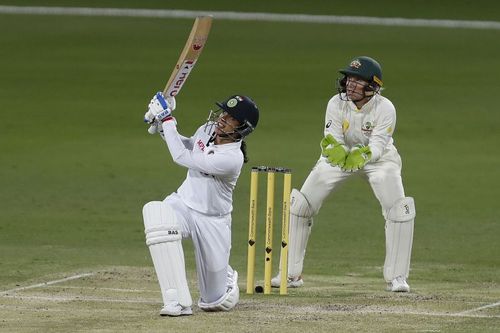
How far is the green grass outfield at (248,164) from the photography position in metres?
9.19

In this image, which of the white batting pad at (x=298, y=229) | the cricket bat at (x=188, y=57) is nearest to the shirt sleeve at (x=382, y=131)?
the white batting pad at (x=298, y=229)

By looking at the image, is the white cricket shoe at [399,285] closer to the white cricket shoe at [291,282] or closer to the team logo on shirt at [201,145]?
the white cricket shoe at [291,282]

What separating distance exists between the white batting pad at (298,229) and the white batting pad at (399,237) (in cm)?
65

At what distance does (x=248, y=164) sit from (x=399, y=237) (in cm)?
851

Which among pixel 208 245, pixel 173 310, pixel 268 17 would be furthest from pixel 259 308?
pixel 268 17

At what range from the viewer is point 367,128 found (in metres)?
10.2

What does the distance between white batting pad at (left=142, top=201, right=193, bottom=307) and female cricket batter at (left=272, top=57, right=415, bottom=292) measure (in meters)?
1.86

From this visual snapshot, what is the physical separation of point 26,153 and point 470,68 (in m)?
9.43

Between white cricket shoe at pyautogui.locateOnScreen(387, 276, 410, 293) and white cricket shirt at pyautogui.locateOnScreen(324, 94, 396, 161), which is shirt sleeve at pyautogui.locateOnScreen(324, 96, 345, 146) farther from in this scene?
white cricket shoe at pyautogui.locateOnScreen(387, 276, 410, 293)

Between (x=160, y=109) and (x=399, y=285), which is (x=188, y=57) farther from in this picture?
(x=399, y=285)

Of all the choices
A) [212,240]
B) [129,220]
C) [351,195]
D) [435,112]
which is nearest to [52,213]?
[129,220]

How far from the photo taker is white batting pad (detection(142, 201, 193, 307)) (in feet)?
28.2

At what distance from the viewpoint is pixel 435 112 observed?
22.4 m

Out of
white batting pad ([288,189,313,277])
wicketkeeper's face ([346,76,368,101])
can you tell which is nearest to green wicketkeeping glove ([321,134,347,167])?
wicketkeeper's face ([346,76,368,101])
